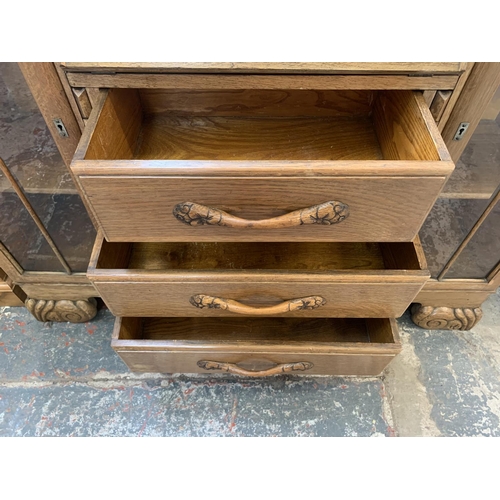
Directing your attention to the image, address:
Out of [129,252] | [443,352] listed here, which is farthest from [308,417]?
[129,252]

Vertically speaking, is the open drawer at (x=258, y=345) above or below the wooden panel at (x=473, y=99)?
below

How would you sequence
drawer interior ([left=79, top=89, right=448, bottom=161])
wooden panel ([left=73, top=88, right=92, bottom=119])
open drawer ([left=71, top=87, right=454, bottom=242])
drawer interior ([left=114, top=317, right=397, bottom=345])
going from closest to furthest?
1. open drawer ([left=71, top=87, right=454, bottom=242])
2. wooden panel ([left=73, top=88, right=92, bottom=119])
3. drawer interior ([left=79, top=89, right=448, bottom=161])
4. drawer interior ([left=114, top=317, right=397, bottom=345])

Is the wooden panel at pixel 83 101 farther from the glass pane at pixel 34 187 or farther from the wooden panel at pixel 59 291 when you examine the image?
the wooden panel at pixel 59 291

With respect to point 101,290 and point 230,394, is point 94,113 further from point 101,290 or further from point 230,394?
point 230,394

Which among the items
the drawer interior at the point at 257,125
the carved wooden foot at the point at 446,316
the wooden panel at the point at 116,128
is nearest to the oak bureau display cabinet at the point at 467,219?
the carved wooden foot at the point at 446,316

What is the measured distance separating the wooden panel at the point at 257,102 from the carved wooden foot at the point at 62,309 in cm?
45

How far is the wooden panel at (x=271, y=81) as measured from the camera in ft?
1.84

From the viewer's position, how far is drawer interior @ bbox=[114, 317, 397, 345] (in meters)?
0.84

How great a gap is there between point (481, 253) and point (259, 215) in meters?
0.52

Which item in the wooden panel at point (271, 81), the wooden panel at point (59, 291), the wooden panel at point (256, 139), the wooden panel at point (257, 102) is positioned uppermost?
the wooden panel at point (271, 81)

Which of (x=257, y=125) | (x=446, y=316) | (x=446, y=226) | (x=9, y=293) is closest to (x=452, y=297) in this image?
(x=446, y=316)

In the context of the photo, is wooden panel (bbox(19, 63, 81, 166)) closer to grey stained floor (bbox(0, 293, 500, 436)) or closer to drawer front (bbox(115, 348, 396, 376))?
drawer front (bbox(115, 348, 396, 376))

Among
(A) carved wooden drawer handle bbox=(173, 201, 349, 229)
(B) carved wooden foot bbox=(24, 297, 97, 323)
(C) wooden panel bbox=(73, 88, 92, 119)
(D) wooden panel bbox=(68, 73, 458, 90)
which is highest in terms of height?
(D) wooden panel bbox=(68, 73, 458, 90)

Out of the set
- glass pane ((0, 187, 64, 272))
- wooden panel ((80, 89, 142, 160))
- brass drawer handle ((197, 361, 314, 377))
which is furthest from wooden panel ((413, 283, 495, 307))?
glass pane ((0, 187, 64, 272))
